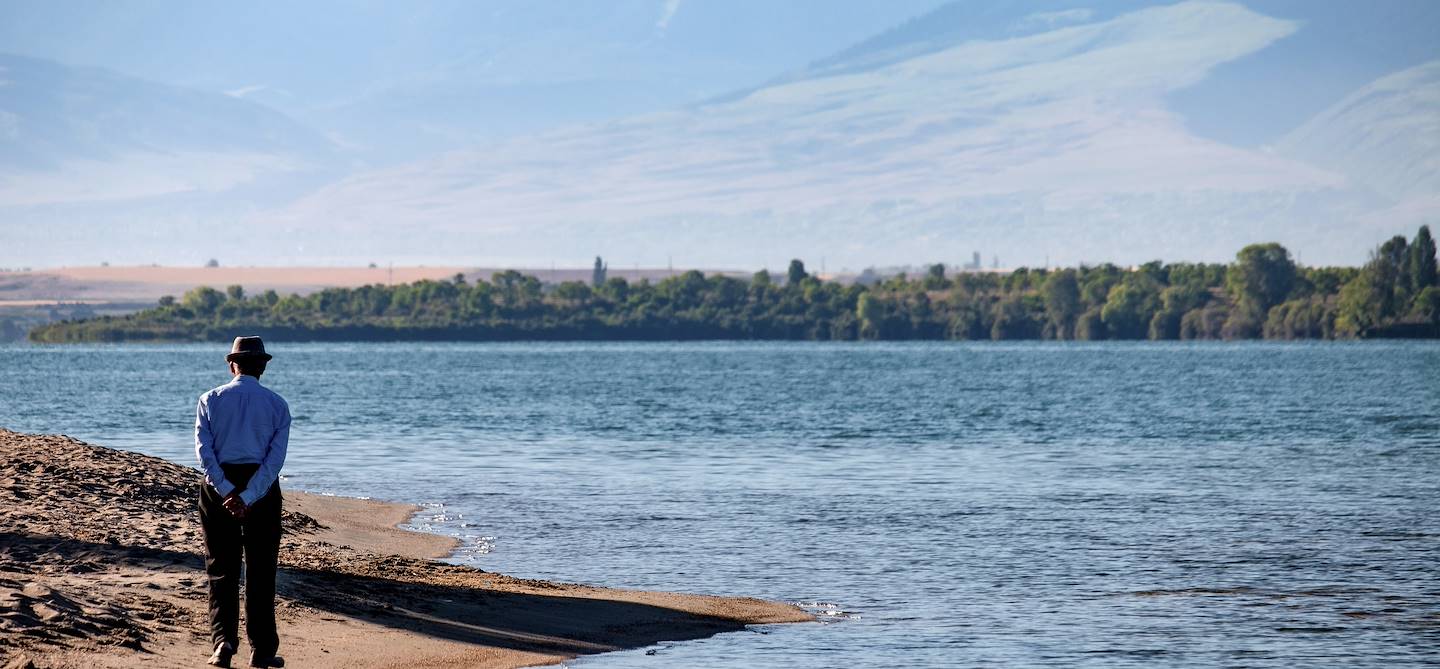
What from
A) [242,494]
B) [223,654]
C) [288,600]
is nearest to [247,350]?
[242,494]

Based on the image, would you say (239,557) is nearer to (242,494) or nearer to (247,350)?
(242,494)

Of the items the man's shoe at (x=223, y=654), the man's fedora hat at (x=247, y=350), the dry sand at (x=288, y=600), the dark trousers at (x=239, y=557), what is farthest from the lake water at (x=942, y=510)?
the man's fedora hat at (x=247, y=350)

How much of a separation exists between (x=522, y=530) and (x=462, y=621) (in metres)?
12.2

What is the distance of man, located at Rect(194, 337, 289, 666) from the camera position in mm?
16812

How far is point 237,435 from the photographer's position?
1683cm

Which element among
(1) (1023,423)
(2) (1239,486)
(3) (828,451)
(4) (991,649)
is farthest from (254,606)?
(1) (1023,423)

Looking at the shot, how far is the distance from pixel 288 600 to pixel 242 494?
4.66 m

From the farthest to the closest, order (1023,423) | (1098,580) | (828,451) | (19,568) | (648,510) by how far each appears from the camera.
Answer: (1023,423)
(828,451)
(648,510)
(1098,580)
(19,568)

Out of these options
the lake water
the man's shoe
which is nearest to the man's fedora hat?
the man's shoe

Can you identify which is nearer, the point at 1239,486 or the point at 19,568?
the point at 19,568

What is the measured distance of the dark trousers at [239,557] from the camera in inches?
671

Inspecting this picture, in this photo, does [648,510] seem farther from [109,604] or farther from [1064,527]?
[109,604]

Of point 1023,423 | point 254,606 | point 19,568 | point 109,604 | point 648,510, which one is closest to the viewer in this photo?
point 254,606

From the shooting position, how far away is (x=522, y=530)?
110 feet
